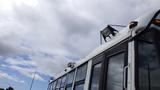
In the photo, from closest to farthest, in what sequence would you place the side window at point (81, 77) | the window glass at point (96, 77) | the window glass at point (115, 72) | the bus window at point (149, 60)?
1. the bus window at point (149, 60)
2. the window glass at point (115, 72)
3. the window glass at point (96, 77)
4. the side window at point (81, 77)

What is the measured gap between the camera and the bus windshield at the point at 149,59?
2933 mm

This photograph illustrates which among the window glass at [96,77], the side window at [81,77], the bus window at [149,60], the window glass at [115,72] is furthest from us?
the side window at [81,77]

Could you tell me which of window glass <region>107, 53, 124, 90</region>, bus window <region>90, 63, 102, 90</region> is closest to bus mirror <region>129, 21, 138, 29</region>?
window glass <region>107, 53, 124, 90</region>

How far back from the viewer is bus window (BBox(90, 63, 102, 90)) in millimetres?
3899

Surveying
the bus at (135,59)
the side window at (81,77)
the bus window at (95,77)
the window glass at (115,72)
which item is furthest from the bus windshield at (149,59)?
the side window at (81,77)

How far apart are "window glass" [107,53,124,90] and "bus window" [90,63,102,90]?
0.34 m

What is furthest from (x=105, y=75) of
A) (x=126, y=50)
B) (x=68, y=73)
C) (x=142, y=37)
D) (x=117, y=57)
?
(x=68, y=73)

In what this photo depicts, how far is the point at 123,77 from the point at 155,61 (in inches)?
18.4

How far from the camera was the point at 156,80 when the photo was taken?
301 cm

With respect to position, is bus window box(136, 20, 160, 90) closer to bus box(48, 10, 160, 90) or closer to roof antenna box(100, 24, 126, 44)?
bus box(48, 10, 160, 90)

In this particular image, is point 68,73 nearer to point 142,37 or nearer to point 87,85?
point 87,85

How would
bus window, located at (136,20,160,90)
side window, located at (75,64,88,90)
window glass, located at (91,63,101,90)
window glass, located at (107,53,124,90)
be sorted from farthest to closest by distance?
side window, located at (75,64,88,90) < window glass, located at (91,63,101,90) < window glass, located at (107,53,124,90) < bus window, located at (136,20,160,90)

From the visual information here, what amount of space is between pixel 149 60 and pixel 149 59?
1 centimetres

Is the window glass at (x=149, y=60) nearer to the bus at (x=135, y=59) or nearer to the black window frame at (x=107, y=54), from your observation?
the bus at (x=135, y=59)
